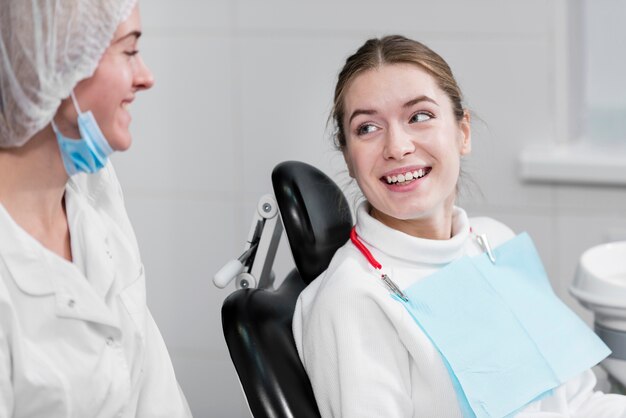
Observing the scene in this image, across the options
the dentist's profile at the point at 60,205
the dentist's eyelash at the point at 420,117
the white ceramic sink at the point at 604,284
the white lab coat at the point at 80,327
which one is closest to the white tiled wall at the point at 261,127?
the white ceramic sink at the point at 604,284

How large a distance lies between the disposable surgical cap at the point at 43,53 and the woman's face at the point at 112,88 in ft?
0.06

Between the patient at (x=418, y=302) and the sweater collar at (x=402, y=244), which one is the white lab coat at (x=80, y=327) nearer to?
the patient at (x=418, y=302)

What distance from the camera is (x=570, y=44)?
2.62 meters

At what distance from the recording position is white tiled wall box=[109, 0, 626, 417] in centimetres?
261

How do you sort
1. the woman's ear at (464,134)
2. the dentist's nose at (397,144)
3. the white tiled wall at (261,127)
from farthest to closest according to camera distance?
the white tiled wall at (261,127) < the woman's ear at (464,134) < the dentist's nose at (397,144)

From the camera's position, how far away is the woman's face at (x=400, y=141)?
1647 millimetres

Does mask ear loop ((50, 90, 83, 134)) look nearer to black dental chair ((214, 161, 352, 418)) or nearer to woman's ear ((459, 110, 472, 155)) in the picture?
black dental chair ((214, 161, 352, 418))

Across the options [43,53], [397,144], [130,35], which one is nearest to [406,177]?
[397,144]

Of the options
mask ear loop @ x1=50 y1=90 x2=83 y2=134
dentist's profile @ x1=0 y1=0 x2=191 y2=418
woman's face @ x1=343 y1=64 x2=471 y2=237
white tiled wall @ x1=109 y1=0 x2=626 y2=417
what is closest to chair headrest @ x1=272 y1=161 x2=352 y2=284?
woman's face @ x1=343 y1=64 x2=471 y2=237

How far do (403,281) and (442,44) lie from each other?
1.14m

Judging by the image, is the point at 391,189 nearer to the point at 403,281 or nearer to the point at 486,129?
the point at 403,281

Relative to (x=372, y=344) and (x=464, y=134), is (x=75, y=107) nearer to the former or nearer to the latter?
(x=372, y=344)

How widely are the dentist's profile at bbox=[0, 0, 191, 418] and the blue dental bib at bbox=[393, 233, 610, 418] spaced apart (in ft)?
1.66

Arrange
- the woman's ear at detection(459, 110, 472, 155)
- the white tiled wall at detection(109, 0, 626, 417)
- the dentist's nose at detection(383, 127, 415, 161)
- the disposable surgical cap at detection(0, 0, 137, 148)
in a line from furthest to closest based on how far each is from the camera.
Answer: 1. the white tiled wall at detection(109, 0, 626, 417)
2. the woman's ear at detection(459, 110, 472, 155)
3. the dentist's nose at detection(383, 127, 415, 161)
4. the disposable surgical cap at detection(0, 0, 137, 148)
